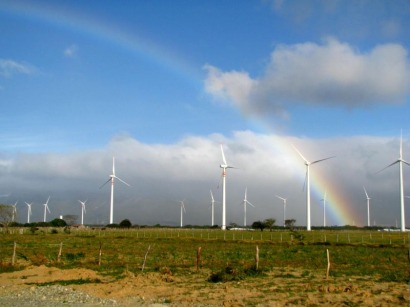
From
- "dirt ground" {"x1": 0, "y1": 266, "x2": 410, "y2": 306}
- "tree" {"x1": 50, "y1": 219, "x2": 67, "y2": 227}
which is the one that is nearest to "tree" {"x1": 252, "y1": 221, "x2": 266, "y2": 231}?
"tree" {"x1": 50, "y1": 219, "x2": 67, "y2": 227}

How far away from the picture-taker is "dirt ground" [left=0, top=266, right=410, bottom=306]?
70.2 feet

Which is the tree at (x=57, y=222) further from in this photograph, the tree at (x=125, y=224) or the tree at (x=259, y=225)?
the tree at (x=259, y=225)

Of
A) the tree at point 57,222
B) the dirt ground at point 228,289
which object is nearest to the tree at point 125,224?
the tree at point 57,222

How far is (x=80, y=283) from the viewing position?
90.2 ft

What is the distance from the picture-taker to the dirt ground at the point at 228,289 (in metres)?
21.4

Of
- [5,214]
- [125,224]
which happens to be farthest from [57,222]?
[5,214]

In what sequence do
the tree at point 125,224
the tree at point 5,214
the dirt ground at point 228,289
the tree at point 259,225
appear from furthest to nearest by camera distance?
the tree at point 125,224 < the tree at point 259,225 < the tree at point 5,214 < the dirt ground at point 228,289

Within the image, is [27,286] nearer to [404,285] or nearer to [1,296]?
[1,296]

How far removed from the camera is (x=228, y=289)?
24.5 metres

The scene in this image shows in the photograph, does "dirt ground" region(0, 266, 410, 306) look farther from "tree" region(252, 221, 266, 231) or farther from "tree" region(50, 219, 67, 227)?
"tree" region(50, 219, 67, 227)

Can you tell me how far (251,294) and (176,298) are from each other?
3.57 meters

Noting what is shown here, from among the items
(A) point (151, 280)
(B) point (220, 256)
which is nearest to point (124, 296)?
(A) point (151, 280)

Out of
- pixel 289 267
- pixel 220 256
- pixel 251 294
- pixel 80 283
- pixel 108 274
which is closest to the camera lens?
pixel 251 294

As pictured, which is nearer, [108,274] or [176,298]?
[176,298]
